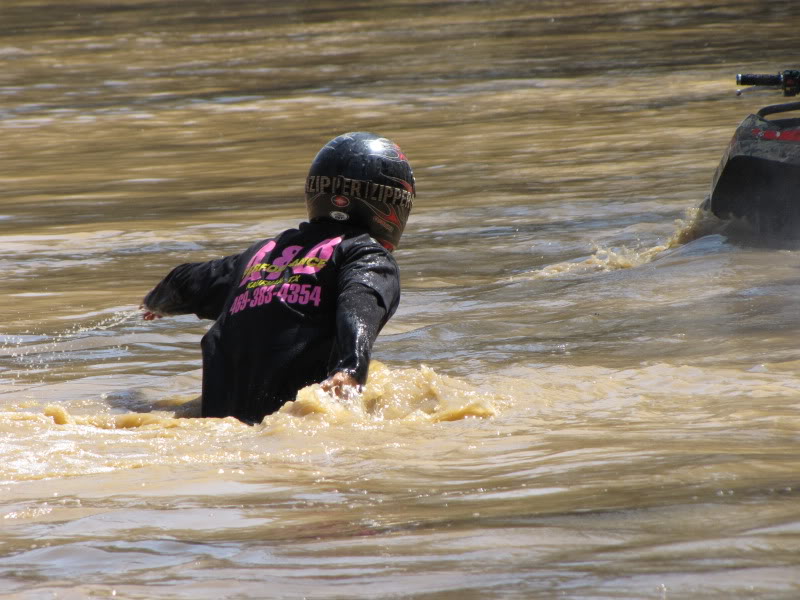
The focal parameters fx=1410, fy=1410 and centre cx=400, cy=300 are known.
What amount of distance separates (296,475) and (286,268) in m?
1.13

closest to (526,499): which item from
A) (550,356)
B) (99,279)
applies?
(550,356)

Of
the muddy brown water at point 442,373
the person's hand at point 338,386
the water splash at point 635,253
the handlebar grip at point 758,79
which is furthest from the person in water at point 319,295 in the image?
the water splash at point 635,253

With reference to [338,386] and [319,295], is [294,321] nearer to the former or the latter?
[319,295]

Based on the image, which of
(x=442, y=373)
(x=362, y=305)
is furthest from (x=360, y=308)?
(x=442, y=373)

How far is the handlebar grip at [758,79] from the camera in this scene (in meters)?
7.48

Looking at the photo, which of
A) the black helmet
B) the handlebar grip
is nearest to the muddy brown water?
the black helmet

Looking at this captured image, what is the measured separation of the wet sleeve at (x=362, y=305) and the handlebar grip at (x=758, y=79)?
3.21 meters

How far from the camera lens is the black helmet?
527 centimetres

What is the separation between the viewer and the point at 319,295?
494cm

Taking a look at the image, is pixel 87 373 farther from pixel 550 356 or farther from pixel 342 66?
pixel 342 66

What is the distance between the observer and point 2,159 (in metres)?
14.7

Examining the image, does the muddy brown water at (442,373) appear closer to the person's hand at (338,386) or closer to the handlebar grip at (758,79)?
the person's hand at (338,386)

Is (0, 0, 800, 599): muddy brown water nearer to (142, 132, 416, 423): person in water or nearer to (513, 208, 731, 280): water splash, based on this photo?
(513, 208, 731, 280): water splash

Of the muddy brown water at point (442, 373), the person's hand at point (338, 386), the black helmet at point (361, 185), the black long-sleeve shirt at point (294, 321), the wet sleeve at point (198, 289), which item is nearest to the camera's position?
the muddy brown water at point (442, 373)
